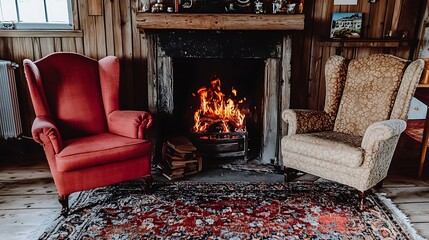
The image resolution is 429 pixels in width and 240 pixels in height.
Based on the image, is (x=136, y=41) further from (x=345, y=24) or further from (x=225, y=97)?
(x=345, y=24)

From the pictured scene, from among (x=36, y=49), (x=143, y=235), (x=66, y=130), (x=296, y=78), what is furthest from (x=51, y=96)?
(x=296, y=78)

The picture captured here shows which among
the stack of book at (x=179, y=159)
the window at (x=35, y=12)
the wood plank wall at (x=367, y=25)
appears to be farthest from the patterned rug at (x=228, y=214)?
the window at (x=35, y=12)

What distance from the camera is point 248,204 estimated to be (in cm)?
264

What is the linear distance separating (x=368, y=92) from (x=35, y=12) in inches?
124

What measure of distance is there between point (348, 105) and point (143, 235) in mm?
2004

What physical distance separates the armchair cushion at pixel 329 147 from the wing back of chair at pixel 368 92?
0.52 feet

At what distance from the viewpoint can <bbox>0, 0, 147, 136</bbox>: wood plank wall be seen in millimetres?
3348

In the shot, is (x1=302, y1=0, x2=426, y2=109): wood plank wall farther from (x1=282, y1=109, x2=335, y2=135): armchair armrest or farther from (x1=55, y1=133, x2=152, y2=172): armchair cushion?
(x1=55, y1=133, x2=152, y2=172): armchair cushion

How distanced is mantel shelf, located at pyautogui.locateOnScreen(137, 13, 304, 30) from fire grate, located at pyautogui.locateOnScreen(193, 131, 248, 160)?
3.38 ft

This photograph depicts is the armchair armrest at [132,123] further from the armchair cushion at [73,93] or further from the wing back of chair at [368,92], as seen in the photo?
the wing back of chair at [368,92]

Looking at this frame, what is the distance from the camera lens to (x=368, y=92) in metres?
3.00

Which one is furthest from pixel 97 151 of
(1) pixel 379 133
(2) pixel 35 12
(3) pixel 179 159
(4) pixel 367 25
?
(4) pixel 367 25

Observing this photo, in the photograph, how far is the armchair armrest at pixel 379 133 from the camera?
7.90 ft

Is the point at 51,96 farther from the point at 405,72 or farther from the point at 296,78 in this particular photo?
the point at 405,72
